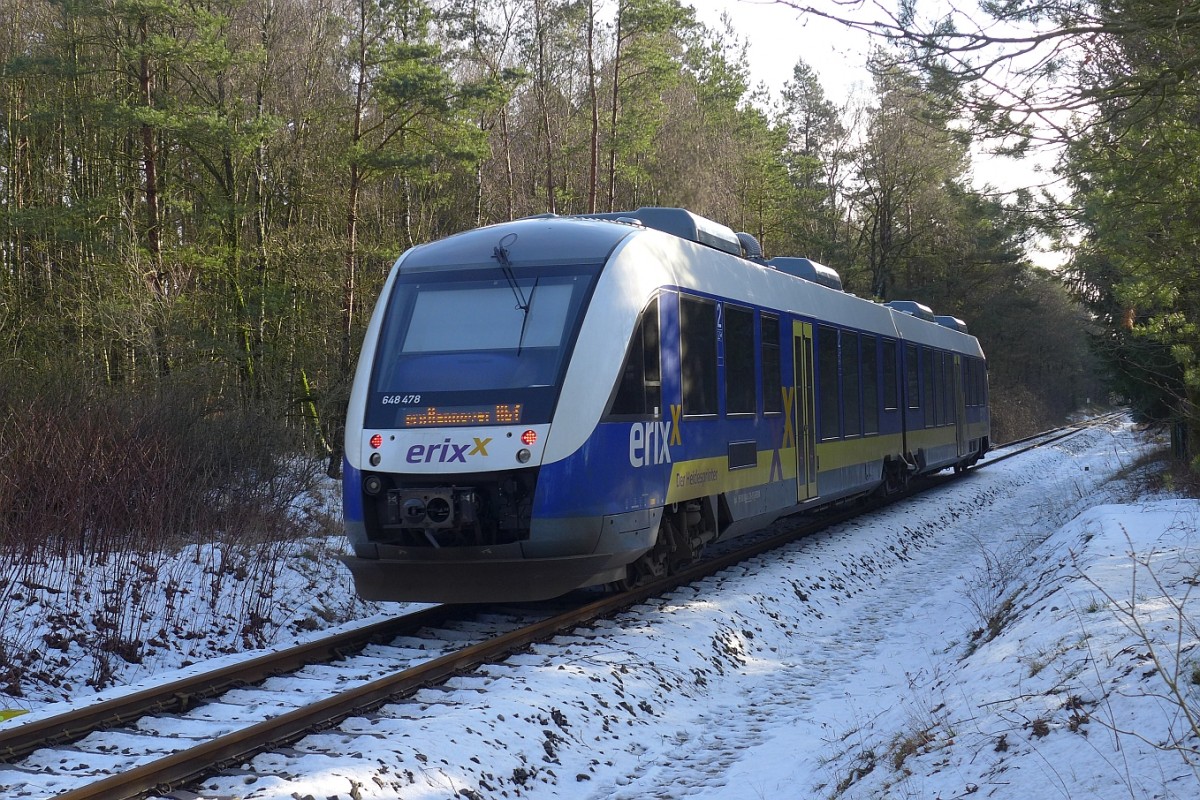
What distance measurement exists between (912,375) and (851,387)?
14.1 ft

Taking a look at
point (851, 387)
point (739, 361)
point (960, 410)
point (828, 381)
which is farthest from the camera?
point (960, 410)

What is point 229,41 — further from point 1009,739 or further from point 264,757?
point 1009,739

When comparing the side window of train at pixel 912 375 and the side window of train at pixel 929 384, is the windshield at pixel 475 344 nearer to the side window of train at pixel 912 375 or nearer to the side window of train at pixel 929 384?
the side window of train at pixel 912 375

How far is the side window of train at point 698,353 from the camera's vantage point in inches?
386

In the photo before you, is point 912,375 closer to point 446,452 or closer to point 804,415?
point 804,415

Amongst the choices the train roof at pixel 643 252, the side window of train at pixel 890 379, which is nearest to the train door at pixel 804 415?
the train roof at pixel 643 252

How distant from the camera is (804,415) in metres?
12.9

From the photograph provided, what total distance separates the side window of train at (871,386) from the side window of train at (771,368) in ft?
12.6

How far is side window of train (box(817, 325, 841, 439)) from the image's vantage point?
13695 millimetres

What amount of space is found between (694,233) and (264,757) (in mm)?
6994

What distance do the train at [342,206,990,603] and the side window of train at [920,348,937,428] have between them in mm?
9358

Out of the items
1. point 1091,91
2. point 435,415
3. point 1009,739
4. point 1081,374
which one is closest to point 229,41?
point 435,415

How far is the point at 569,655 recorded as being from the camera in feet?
25.2

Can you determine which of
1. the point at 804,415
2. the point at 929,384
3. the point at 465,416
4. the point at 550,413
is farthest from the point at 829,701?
the point at 929,384
